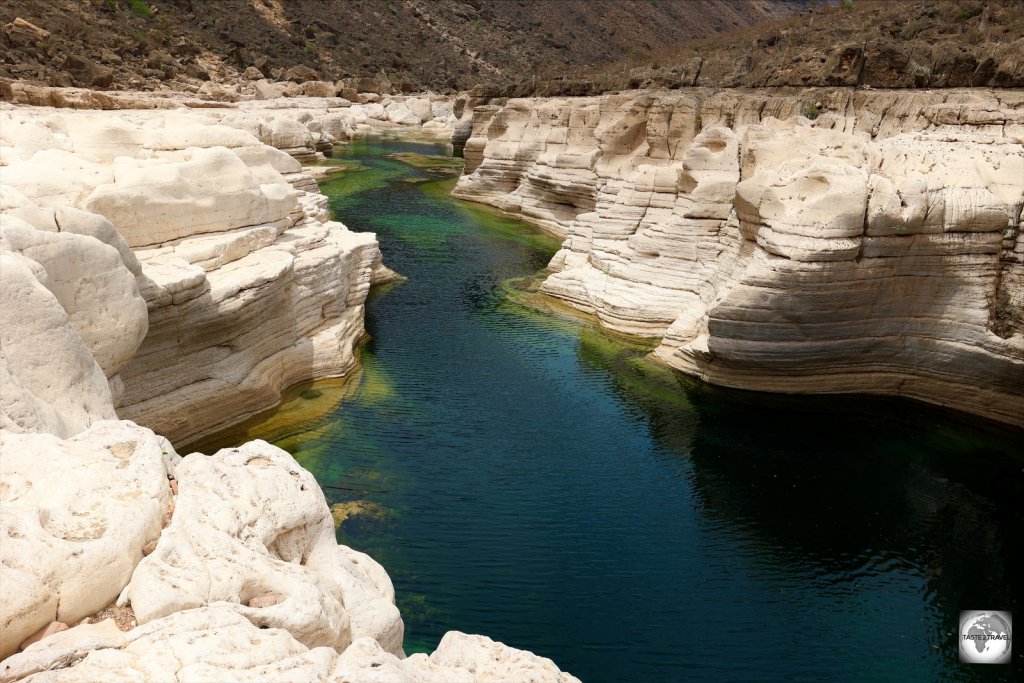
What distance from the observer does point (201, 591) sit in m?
4.16

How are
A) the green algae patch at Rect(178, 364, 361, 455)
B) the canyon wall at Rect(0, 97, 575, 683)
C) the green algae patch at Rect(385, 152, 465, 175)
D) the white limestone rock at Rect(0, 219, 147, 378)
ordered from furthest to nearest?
the green algae patch at Rect(385, 152, 465, 175), the green algae patch at Rect(178, 364, 361, 455), the white limestone rock at Rect(0, 219, 147, 378), the canyon wall at Rect(0, 97, 575, 683)

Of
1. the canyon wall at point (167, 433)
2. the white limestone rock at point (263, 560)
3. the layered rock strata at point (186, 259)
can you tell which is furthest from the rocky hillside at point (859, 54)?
the white limestone rock at point (263, 560)

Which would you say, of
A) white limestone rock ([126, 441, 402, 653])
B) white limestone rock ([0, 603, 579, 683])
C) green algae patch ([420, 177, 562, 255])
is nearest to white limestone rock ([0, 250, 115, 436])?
white limestone rock ([126, 441, 402, 653])

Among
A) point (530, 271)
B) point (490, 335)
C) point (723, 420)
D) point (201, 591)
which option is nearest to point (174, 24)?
point (530, 271)

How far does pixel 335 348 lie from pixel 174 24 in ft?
176

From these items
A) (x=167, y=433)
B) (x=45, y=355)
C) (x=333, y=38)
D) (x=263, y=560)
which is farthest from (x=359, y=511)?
(x=333, y=38)

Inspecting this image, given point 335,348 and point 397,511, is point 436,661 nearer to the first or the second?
point 397,511

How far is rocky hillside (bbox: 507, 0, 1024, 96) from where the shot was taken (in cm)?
1712

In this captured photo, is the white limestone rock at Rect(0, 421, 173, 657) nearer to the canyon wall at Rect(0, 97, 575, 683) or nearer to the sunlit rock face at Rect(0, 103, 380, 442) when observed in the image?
the canyon wall at Rect(0, 97, 575, 683)

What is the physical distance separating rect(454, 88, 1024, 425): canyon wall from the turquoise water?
2.22 ft

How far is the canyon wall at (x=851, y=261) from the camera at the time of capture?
12070 millimetres

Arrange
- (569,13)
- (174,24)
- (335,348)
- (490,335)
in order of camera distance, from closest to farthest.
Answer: (335,348)
(490,335)
(174,24)
(569,13)

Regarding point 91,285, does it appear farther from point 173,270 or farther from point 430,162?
point 430,162

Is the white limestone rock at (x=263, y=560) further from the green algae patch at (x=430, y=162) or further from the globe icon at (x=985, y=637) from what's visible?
the green algae patch at (x=430, y=162)
